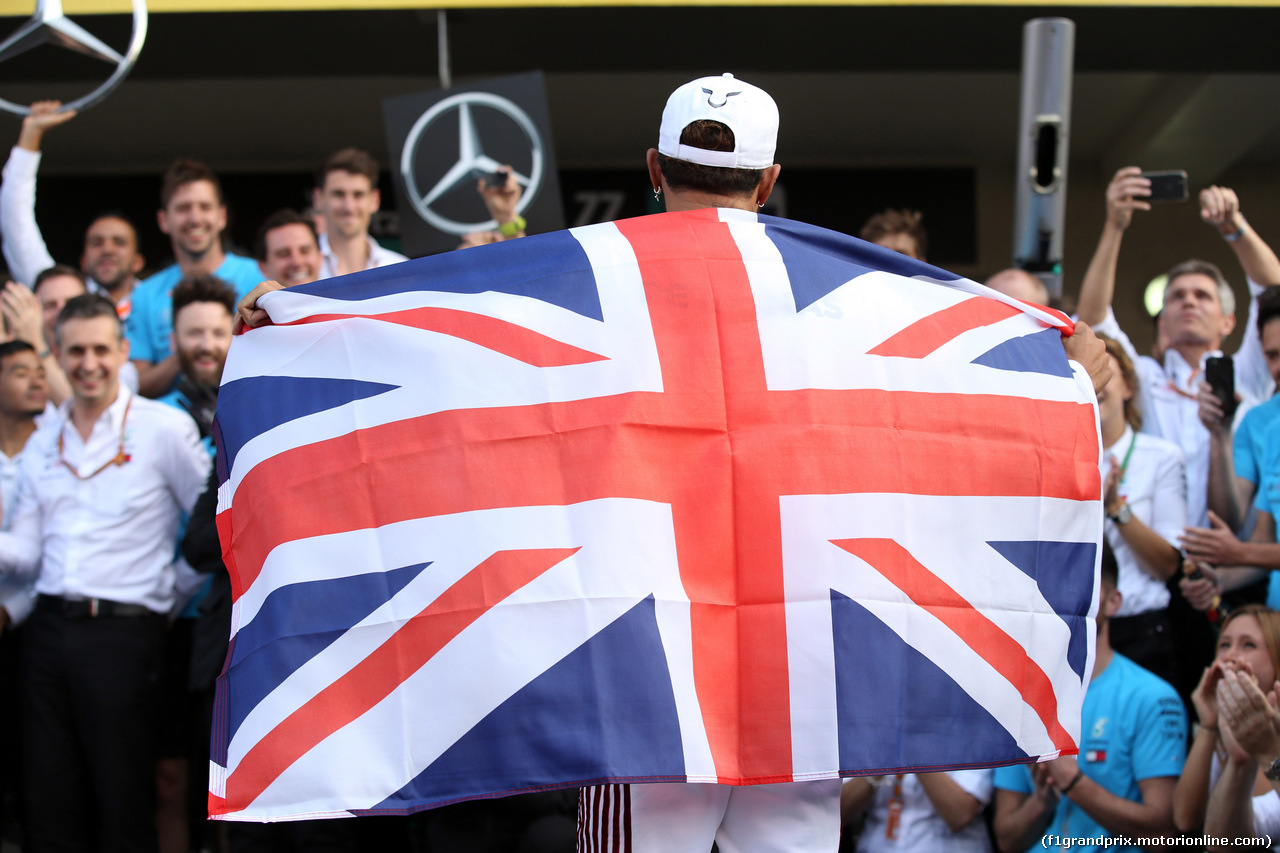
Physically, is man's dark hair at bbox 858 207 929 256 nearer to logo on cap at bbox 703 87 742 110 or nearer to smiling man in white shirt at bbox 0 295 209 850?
logo on cap at bbox 703 87 742 110

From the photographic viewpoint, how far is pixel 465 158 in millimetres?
5125

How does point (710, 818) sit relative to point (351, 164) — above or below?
below

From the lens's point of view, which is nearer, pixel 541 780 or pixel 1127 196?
pixel 541 780

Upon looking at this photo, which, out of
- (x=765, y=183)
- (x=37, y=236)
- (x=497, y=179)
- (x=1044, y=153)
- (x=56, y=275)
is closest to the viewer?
(x=765, y=183)

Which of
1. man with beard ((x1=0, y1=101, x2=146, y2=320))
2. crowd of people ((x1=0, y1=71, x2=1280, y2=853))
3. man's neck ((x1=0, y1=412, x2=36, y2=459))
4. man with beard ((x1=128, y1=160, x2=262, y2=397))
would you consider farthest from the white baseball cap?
man with beard ((x1=0, y1=101, x2=146, y2=320))

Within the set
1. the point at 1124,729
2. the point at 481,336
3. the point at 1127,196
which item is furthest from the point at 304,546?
the point at 1127,196

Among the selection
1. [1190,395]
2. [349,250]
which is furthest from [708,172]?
[1190,395]

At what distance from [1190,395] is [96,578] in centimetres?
402

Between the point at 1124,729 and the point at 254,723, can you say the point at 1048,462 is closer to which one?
the point at 1124,729

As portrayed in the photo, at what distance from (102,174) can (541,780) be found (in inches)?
386

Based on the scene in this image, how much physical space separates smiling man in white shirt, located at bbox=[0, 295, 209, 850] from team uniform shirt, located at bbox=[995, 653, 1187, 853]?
282 cm

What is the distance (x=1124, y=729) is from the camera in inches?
146

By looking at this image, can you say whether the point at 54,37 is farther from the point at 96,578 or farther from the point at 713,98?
the point at 713,98

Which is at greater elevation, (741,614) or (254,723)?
(741,614)
